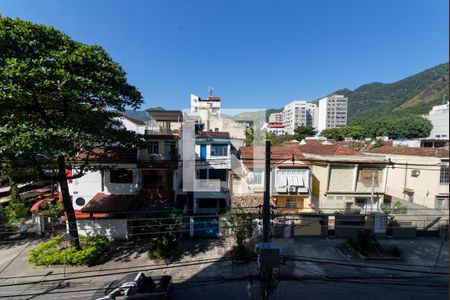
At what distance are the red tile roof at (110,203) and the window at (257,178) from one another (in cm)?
822

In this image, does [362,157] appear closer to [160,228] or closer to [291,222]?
[291,222]

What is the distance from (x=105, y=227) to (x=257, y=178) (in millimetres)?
10394

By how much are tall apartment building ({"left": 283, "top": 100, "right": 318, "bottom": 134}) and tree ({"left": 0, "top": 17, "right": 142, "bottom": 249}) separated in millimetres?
103982

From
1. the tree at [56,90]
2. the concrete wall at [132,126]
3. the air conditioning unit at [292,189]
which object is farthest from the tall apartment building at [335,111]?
the tree at [56,90]

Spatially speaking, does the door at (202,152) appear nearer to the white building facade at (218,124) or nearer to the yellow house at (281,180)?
the yellow house at (281,180)

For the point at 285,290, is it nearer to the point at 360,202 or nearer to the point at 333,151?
the point at 360,202

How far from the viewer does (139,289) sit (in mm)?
8008

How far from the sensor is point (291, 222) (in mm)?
13828

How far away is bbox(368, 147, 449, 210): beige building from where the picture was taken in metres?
14.9

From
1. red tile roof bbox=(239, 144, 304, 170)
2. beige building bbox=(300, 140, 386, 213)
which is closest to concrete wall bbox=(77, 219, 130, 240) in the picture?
red tile roof bbox=(239, 144, 304, 170)

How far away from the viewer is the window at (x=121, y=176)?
44.7ft

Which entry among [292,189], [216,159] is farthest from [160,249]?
[292,189]

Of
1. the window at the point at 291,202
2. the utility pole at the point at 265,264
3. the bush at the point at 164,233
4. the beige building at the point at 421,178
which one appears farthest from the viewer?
the window at the point at 291,202

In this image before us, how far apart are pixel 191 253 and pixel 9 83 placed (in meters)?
10.4
